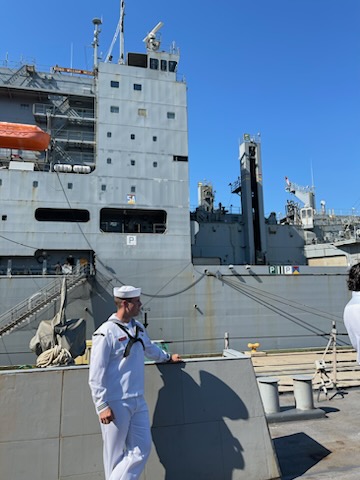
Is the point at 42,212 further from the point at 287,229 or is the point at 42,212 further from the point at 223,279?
the point at 287,229

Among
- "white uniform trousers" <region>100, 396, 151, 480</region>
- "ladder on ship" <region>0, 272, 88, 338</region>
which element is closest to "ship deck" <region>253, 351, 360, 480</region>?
"white uniform trousers" <region>100, 396, 151, 480</region>

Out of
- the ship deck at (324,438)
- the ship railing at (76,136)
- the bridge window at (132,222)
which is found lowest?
the ship deck at (324,438)

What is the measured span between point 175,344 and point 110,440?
38.4ft

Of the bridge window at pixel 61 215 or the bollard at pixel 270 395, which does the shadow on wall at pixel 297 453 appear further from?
the bridge window at pixel 61 215

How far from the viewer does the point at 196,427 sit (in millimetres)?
3191

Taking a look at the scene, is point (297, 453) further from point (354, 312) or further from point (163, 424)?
point (354, 312)

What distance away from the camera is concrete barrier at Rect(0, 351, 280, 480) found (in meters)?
2.79

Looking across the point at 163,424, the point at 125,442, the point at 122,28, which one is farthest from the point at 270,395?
the point at 122,28

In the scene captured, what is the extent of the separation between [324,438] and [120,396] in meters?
3.25

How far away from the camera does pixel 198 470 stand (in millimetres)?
3066

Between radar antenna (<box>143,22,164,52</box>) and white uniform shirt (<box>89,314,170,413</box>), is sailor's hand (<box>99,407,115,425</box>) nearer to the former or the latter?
white uniform shirt (<box>89,314,170,413</box>)

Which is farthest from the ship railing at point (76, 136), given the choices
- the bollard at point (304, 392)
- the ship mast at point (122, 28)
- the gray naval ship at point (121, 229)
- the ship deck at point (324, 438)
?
the bollard at point (304, 392)

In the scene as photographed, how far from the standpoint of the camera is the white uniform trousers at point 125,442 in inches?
97.0

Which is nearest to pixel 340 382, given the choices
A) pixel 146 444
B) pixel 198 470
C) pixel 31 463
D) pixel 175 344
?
pixel 198 470
